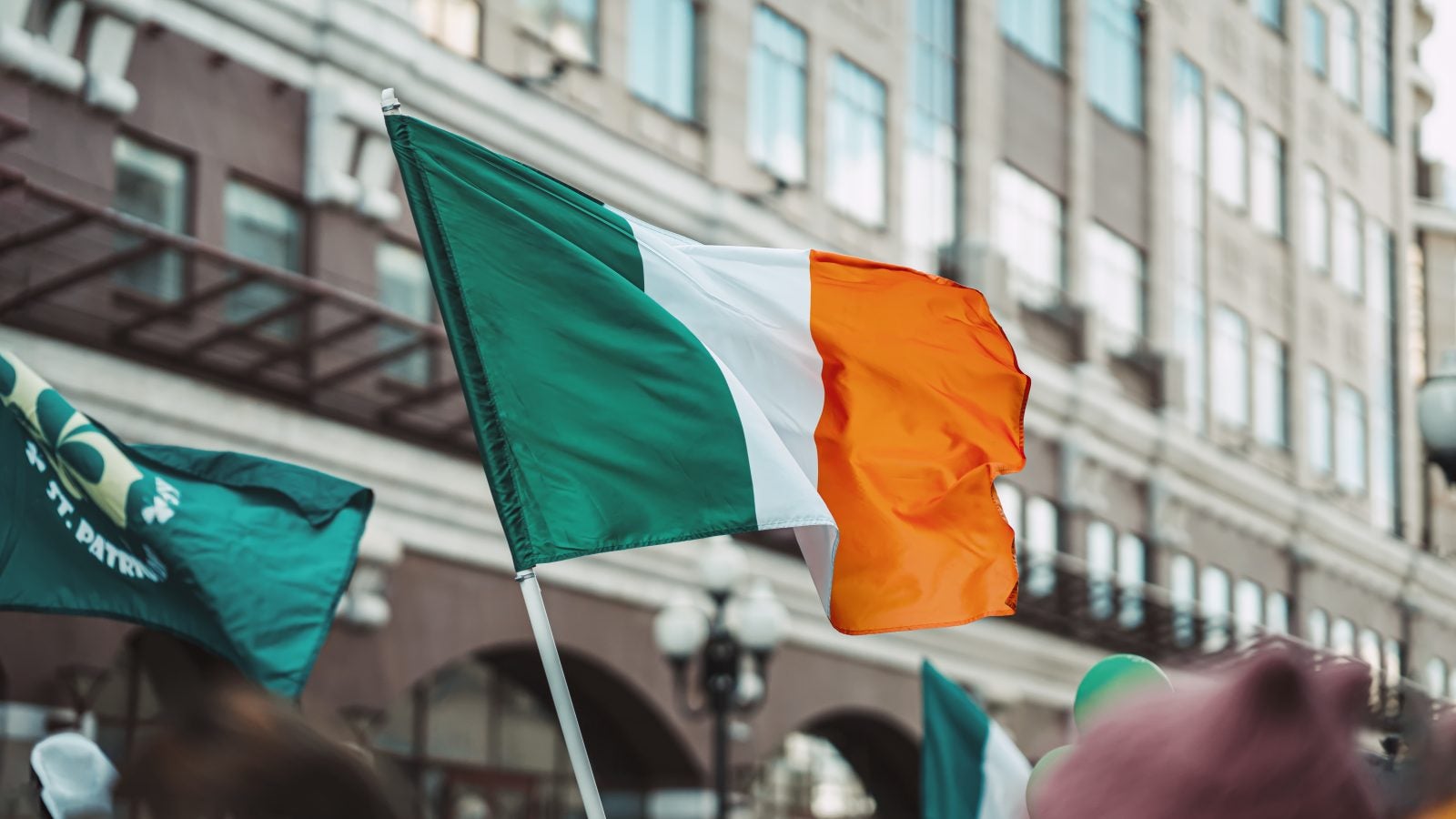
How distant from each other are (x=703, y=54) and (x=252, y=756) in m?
21.9

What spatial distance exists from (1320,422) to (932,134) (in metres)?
14.6

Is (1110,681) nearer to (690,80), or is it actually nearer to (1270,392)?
(690,80)

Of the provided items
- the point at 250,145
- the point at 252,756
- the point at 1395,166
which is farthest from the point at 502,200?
the point at 1395,166

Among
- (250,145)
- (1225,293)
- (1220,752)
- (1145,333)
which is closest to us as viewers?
(1220,752)

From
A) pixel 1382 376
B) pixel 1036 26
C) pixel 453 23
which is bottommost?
pixel 453 23

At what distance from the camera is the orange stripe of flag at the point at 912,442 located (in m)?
5.96

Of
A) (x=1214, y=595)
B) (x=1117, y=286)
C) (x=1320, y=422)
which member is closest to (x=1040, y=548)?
(x=1117, y=286)

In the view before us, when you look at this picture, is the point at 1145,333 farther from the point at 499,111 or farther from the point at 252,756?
the point at 252,756

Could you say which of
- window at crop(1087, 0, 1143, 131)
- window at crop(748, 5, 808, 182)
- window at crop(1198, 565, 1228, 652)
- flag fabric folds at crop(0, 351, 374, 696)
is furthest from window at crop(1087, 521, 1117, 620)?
flag fabric folds at crop(0, 351, 374, 696)

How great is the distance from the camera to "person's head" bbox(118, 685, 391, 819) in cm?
208

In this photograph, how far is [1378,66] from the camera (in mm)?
45719

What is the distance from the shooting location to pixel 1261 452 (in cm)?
3691

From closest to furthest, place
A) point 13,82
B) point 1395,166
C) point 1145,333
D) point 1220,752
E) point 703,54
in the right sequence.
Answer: point 1220,752
point 13,82
point 703,54
point 1145,333
point 1395,166

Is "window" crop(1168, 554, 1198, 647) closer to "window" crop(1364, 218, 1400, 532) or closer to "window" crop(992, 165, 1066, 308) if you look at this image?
"window" crop(992, 165, 1066, 308)
